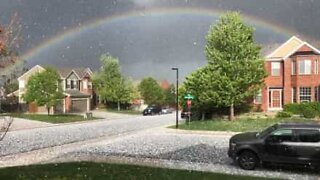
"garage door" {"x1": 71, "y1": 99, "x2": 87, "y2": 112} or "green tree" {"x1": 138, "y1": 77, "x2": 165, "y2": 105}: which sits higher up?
"green tree" {"x1": 138, "y1": 77, "x2": 165, "y2": 105}

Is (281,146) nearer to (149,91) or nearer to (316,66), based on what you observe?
(316,66)

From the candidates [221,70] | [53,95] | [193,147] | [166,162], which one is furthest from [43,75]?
[166,162]

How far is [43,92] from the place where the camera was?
57906mm

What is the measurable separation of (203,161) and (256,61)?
25.1 meters

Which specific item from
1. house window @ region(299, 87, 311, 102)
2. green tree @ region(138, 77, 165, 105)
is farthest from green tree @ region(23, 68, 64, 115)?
green tree @ region(138, 77, 165, 105)

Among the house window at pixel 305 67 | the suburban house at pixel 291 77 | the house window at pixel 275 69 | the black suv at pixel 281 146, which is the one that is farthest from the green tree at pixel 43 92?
the black suv at pixel 281 146

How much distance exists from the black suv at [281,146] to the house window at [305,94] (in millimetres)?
30748

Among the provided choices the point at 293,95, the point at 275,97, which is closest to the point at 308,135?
the point at 293,95

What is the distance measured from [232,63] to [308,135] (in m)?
26.4

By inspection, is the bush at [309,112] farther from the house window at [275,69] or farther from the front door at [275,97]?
the house window at [275,69]

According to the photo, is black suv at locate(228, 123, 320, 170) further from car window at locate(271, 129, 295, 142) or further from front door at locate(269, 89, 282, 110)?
front door at locate(269, 89, 282, 110)

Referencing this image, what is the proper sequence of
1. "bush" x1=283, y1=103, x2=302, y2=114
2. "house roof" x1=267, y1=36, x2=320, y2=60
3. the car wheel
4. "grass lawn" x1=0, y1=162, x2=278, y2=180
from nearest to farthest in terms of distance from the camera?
"grass lawn" x1=0, y1=162, x2=278, y2=180 < the car wheel < "bush" x1=283, y1=103, x2=302, y2=114 < "house roof" x1=267, y1=36, x2=320, y2=60

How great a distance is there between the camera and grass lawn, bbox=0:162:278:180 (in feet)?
48.7

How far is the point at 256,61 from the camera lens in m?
42.2
